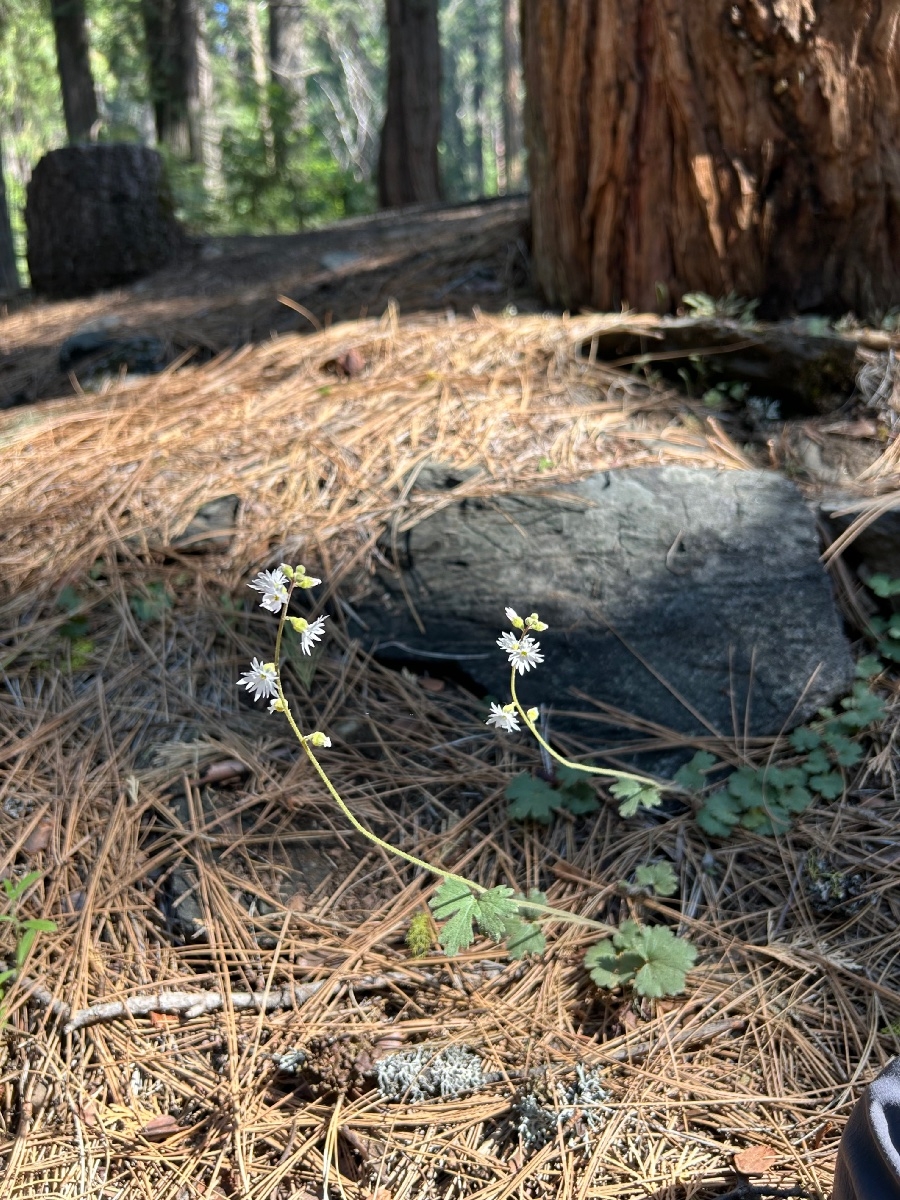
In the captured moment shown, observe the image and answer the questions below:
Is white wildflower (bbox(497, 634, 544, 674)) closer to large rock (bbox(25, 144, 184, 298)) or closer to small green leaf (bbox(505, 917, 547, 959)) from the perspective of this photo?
small green leaf (bbox(505, 917, 547, 959))

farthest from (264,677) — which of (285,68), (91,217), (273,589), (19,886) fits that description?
(285,68)

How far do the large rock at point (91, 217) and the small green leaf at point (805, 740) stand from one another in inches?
192

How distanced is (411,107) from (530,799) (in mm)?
7756

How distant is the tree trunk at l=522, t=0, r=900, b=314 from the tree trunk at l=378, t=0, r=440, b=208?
16.7ft

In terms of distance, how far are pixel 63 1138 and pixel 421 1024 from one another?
1.91 ft

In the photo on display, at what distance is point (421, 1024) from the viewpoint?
4.90 ft

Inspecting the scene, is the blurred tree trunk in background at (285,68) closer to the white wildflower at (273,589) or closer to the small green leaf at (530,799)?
the small green leaf at (530,799)

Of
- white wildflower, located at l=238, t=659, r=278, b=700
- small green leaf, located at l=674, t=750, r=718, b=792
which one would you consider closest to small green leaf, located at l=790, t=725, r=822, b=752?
small green leaf, located at l=674, t=750, r=718, b=792

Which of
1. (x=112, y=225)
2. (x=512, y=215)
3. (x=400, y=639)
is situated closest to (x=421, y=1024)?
(x=400, y=639)

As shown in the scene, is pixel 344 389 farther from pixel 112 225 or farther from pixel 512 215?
pixel 112 225

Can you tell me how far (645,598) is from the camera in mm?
2088

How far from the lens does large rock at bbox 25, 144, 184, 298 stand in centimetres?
513

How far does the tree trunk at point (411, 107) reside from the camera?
7.66 metres

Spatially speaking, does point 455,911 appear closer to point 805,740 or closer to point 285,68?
point 805,740
